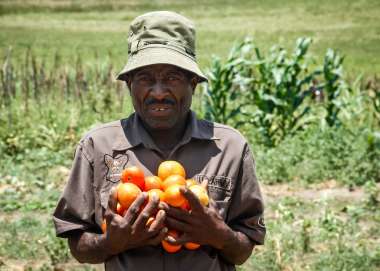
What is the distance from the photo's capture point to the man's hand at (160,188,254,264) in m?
2.07

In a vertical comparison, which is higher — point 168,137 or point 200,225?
point 168,137

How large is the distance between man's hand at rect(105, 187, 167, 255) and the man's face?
34 centimetres

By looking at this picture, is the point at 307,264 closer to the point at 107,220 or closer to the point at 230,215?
the point at 230,215

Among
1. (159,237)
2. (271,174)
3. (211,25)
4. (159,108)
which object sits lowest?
(211,25)

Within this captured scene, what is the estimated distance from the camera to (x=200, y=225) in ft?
6.95

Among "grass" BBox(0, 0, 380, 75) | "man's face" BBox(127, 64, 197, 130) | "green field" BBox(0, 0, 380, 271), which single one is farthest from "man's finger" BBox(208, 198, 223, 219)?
"grass" BBox(0, 0, 380, 75)

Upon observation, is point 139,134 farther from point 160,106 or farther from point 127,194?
point 127,194

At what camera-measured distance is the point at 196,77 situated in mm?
2393

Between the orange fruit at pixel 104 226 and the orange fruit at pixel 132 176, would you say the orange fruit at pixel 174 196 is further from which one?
the orange fruit at pixel 104 226

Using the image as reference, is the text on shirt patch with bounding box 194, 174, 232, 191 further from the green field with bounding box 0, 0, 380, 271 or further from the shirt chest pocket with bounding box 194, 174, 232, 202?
the green field with bounding box 0, 0, 380, 271

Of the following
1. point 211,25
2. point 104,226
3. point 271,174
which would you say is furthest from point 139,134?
point 211,25

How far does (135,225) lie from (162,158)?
0.36 m

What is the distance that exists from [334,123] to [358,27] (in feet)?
32.4

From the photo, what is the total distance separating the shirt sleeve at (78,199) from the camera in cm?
231
